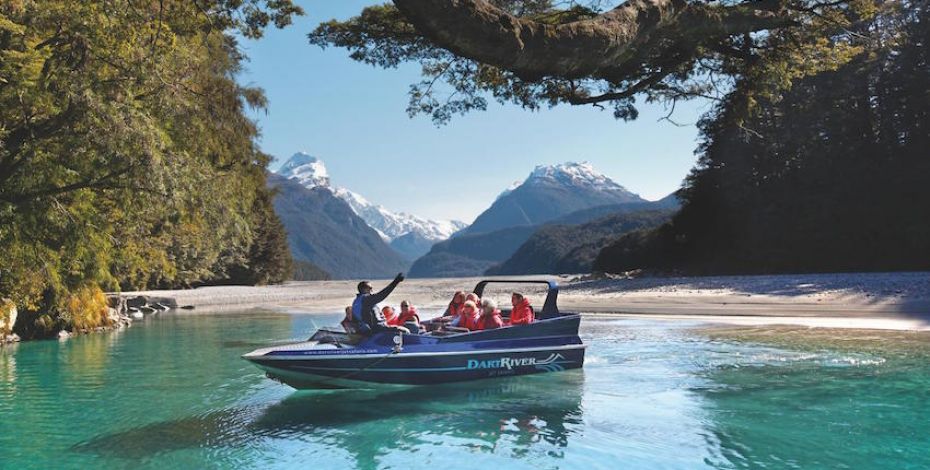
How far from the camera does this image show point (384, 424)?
1075 cm

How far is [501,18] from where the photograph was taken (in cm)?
462

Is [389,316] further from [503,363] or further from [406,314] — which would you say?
[503,363]

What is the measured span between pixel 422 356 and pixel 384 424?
Result: 1.88 m

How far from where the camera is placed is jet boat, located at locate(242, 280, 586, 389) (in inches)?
464

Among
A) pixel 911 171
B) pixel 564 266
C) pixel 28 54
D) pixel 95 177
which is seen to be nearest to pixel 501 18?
pixel 28 54

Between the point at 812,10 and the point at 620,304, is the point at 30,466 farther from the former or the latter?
the point at 620,304

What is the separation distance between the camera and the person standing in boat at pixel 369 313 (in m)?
12.4

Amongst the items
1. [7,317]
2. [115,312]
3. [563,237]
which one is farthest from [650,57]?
[563,237]

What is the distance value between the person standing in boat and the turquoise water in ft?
4.73

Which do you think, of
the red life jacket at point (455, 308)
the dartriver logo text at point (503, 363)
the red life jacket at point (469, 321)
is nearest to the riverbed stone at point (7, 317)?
the red life jacket at point (455, 308)

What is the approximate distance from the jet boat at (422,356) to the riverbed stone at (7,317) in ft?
48.9

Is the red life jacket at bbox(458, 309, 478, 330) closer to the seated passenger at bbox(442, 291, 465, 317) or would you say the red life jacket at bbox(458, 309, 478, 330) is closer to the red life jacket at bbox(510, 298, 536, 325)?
the red life jacket at bbox(510, 298, 536, 325)

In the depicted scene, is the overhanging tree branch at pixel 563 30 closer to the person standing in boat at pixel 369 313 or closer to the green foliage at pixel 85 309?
the person standing in boat at pixel 369 313

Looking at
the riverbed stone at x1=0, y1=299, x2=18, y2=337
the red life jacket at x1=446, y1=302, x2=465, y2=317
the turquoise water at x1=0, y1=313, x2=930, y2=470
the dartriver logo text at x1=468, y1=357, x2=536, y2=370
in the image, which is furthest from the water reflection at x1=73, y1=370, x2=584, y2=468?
the riverbed stone at x1=0, y1=299, x2=18, y2=337
